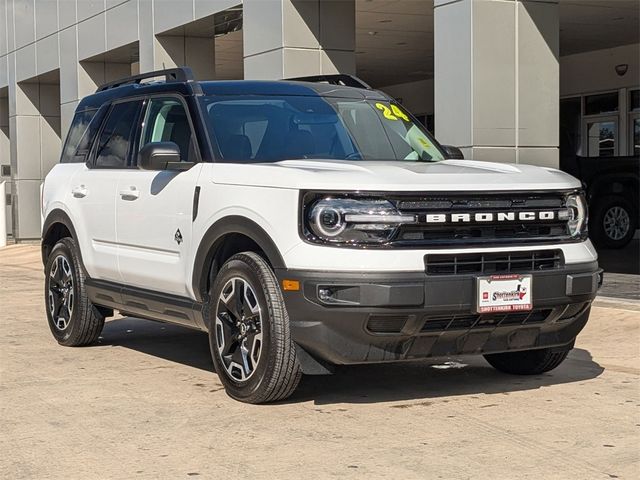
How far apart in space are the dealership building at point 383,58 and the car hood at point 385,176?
4759mm

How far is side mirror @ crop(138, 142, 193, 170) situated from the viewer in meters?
6.34

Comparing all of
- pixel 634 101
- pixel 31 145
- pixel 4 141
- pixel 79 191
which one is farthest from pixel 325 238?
pixel 4 141

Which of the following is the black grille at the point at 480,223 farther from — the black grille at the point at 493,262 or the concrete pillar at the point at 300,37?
the concrete pillar at the point at 300,37

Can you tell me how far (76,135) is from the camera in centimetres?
839

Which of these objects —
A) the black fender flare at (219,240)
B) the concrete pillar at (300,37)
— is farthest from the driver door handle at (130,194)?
the concrete pillar at (300,37)

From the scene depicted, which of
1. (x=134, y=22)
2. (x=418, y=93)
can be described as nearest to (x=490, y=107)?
(x=134, y=22)

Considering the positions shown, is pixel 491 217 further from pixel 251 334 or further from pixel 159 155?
pixel 159 155

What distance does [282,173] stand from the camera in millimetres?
5672

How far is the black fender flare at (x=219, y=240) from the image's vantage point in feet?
18.4

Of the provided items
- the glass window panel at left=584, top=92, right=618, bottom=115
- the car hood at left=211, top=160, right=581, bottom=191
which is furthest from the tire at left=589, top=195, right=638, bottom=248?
the car hood at left=211, top=160, right=581, bottom=191

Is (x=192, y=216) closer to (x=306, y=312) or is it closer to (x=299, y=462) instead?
(x=306, y=312)

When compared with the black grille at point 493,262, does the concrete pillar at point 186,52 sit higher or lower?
higher

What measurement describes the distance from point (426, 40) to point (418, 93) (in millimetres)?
8005

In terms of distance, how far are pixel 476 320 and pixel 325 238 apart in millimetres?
915
